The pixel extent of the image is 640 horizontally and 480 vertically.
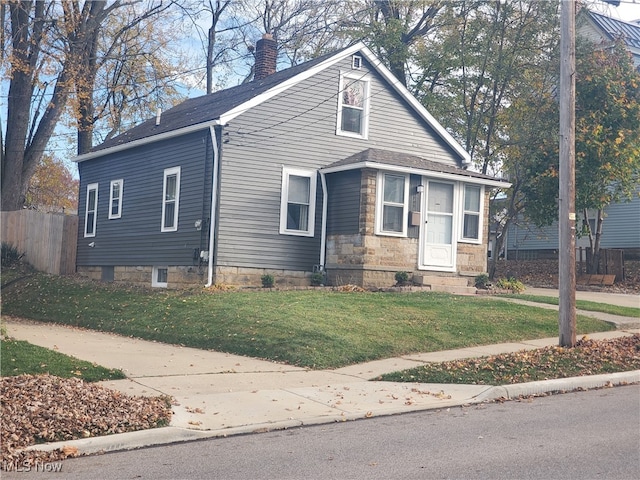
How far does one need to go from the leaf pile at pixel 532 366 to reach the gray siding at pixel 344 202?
8819 millimetres

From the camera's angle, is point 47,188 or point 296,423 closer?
point 296,423

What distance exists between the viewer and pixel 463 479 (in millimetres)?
6457

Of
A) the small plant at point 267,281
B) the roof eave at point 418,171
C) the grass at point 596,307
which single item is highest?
the roof eave at point 418,171

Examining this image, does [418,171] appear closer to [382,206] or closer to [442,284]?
[382,206]

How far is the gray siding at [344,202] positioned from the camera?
838 inches

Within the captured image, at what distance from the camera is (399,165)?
2105 cm

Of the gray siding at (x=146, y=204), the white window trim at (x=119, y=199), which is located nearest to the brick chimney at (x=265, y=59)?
the gray siding at (x=146, y=204)

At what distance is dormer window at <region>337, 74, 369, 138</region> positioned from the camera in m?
23.3

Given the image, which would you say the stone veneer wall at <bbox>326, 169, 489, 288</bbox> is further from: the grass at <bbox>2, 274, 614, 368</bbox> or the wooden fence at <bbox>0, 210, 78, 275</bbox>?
the wooden fence at <bbox>0, 210, 78, 275</bbox>

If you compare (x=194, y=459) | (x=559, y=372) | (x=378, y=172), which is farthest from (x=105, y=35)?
(x=194, y=459)

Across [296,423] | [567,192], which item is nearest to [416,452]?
[296,423]

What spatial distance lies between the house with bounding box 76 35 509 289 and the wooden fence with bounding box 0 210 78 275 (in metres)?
3.25

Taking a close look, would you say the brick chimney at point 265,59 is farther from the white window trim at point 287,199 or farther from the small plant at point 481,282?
the small plant at point 481,282

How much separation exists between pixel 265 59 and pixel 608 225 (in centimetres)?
1714
